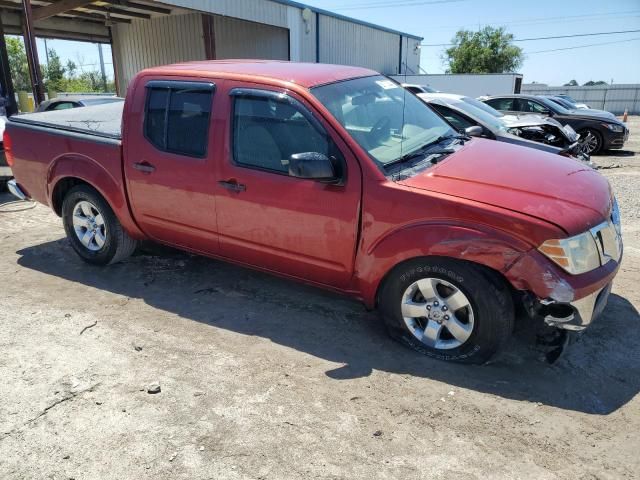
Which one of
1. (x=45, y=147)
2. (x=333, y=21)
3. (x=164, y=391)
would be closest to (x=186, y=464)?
(x=164, y=391)

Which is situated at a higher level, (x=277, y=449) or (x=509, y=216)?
(x=509, y=216)

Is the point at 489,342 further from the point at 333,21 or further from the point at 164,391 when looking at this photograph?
the point at 333,21

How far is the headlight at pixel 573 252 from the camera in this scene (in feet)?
9.21

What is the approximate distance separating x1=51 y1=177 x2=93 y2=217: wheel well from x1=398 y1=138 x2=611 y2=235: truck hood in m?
3.39

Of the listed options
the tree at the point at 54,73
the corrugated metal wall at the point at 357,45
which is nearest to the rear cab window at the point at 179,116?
the corrugated metal wall at the point at 357,45

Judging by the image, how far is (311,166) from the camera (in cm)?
318

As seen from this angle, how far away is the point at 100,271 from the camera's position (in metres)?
4.89

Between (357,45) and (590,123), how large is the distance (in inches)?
557

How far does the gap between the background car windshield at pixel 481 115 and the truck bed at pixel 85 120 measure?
5081 mm

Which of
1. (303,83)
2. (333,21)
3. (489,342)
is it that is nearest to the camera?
(489,342)

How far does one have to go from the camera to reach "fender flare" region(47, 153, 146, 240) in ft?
14.6

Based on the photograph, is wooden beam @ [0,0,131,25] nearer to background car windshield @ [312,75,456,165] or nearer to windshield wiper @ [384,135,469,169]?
background car windshield @ [312,75,456,165]

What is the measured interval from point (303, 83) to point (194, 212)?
4.46 feet

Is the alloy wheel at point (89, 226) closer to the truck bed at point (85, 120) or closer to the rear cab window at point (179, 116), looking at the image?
the truck bed at point (85, 120)
